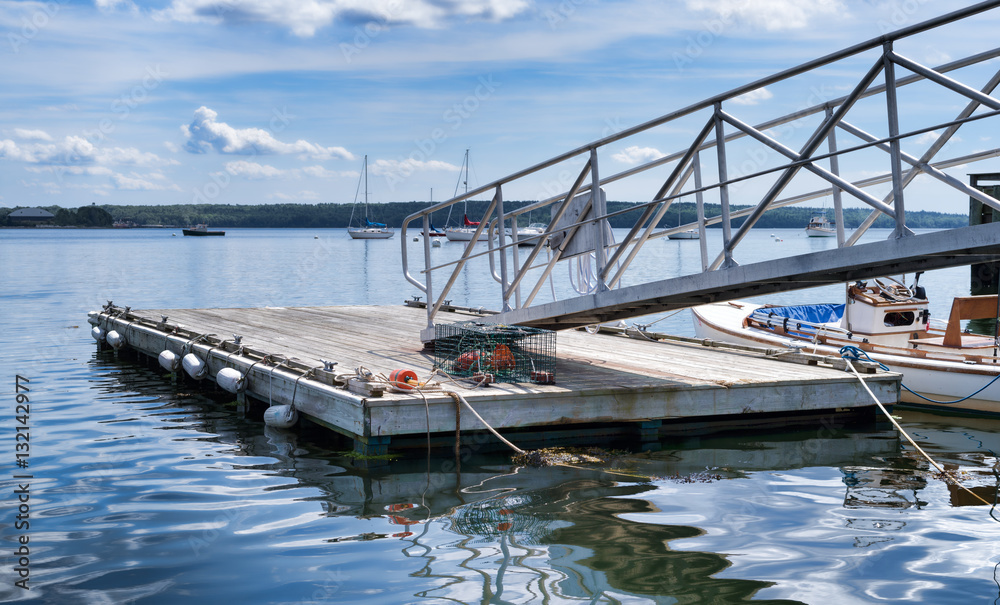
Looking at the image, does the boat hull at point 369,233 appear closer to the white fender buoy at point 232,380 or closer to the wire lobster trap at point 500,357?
the white fender buoy at point 232,380

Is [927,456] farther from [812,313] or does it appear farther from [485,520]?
[812,313]

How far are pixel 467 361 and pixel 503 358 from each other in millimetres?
383

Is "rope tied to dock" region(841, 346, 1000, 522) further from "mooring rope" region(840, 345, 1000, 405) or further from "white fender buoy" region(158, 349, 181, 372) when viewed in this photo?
"white fender buoy" region(158, 349, 181, 372)

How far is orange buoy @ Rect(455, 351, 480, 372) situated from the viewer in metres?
8.28

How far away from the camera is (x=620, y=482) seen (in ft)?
22.8

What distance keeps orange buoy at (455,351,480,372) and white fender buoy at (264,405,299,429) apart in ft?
5.36

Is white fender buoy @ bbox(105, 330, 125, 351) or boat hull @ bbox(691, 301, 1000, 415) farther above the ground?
white fender buoy @ bbox(105, 330, 125, 351)

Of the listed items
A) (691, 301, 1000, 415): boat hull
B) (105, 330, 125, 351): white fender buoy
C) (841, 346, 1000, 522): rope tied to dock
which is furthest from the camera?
(105, 330, 125, 351): white fender buoy

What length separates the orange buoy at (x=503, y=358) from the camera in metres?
8.20

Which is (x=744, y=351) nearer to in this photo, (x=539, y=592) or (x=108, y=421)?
(x=539, y=592)

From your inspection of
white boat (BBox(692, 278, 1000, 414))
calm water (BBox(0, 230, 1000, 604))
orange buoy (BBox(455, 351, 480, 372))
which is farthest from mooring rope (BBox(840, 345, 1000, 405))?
orange buoy (BBox(455, 351, 480, 372))

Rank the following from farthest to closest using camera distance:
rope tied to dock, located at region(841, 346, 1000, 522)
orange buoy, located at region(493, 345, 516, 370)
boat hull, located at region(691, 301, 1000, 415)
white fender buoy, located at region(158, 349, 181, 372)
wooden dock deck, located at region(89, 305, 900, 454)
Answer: white fender buoy, located at region(158, 349, 181, 372) → boat hull, located at region(691, 301, 1000, 415) → orange buoy, located at region(493, 345, 516, 370) → wooden dock deck, located at region(89, 305, 900, 454) → rope tied to dock, located at region(841, 346, 1000, 522)

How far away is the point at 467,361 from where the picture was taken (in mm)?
8398

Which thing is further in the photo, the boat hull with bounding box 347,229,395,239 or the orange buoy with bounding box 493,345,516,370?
the boat hull with bounding box 347,229,395,239
